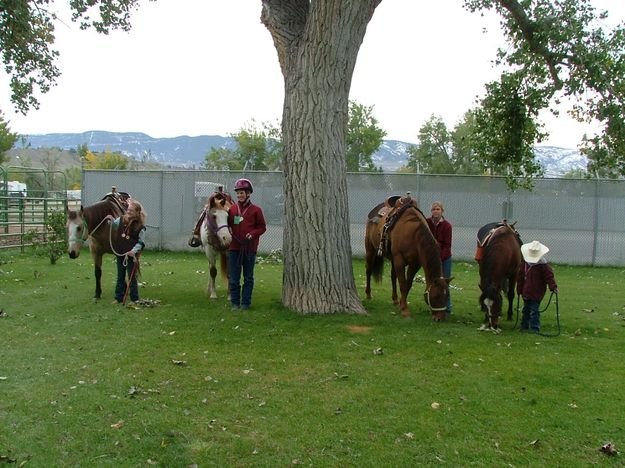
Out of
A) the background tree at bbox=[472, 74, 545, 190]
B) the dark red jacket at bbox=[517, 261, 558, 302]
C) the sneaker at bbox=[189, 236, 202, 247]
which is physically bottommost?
the dark red jacket at bbox=[517, 261, 558, 302]

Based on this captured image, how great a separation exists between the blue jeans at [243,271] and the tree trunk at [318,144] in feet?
2.08

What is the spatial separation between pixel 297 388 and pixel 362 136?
37.5 metres

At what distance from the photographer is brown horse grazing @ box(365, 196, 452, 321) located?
316 inches

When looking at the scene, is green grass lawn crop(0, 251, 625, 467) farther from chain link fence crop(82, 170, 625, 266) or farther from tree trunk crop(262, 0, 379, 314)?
chain link fence crop(82, 170, 625, 266)

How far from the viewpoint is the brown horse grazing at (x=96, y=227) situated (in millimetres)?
9062

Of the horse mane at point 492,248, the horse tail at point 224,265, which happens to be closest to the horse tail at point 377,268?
the horse mane at point 492,248

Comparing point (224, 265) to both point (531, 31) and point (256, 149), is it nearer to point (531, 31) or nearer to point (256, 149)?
point (531, 31)

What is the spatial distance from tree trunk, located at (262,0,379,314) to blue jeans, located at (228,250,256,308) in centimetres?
63

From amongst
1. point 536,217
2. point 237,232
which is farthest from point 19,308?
point 536,217

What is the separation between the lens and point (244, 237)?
8.57 m

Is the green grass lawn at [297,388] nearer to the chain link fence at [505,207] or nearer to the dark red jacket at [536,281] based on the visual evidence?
the dark red jacket at [536,281]

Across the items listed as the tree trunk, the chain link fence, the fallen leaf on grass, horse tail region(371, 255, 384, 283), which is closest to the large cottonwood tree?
the tree trunk

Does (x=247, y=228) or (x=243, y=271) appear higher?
(x=247, y=228)

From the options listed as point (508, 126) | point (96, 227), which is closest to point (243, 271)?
point (96, 227)
